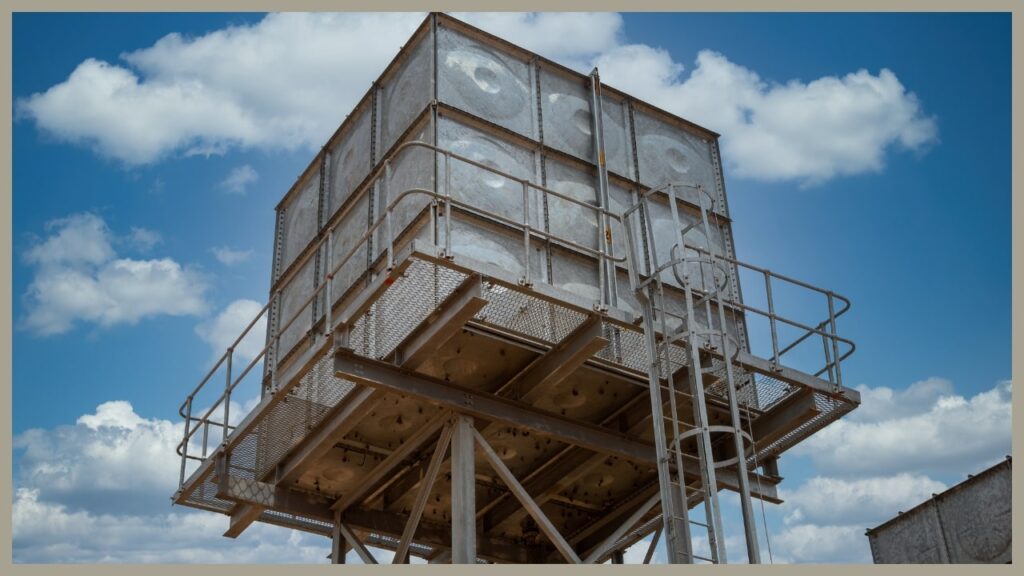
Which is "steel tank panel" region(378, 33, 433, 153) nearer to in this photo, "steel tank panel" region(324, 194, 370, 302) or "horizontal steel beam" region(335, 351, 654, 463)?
"steel tank panel" region(324, 194, 370, 302)

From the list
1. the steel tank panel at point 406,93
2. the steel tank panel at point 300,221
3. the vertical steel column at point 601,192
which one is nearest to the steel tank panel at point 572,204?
the vertical steel column at point 601,192

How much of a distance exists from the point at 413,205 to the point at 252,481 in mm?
4957

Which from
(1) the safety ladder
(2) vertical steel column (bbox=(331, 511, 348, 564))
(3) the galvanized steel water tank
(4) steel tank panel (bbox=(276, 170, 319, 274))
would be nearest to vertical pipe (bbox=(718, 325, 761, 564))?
(1) the safety ladder

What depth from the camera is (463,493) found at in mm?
15984

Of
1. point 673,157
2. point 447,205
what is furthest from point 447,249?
point 673,157

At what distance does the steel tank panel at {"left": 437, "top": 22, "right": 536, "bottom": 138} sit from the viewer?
1848cm

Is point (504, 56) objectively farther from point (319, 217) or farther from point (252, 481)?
point (252, 481)

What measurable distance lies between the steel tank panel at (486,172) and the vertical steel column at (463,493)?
123 inches

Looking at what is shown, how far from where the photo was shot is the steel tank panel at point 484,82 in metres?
18.5

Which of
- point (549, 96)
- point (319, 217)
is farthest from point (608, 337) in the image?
point (319, 217)

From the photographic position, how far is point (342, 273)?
1953 cm

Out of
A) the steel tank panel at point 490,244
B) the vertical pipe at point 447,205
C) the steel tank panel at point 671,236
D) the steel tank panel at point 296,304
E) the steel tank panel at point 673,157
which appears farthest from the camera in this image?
the steel tank panel at point 673,157

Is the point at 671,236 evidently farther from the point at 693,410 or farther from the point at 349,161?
the point at 349,161

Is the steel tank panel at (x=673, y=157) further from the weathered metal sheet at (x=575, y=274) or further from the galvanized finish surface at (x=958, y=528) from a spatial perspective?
the galvanized finish surface at (x=958, y=528)
